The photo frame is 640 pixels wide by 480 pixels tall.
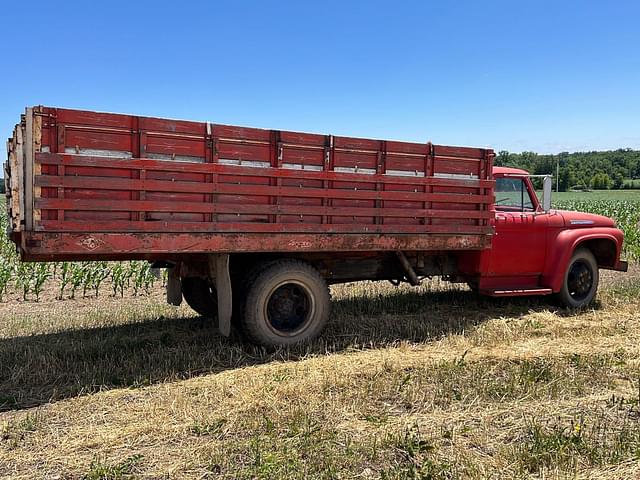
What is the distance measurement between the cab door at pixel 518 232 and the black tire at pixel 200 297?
3.63 m

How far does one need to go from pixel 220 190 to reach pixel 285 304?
4.99ft

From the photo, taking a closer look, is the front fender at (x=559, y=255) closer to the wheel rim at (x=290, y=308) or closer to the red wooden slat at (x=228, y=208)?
the red wooden slat at (x=228, y=208)

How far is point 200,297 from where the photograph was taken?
6.96 metres

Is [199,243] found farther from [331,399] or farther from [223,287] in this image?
[331,399]

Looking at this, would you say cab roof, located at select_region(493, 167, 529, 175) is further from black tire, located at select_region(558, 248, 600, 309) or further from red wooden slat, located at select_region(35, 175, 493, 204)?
black tire, located at select_region(558, 248, 600, 309)

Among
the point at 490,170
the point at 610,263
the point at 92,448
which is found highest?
the point at 490,170

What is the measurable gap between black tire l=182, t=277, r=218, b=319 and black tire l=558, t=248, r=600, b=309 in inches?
191

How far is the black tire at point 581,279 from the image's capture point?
25.4 ft

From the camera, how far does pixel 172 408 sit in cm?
401

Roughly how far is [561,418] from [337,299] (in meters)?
4.68

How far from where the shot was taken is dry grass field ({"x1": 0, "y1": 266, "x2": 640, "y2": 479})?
3.19 metres

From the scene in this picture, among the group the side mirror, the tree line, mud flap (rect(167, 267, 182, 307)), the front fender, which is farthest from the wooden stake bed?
the tree line

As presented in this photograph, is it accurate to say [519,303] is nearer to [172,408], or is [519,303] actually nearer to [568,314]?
[568,314]

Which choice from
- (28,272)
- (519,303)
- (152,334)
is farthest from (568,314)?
(28,272)
